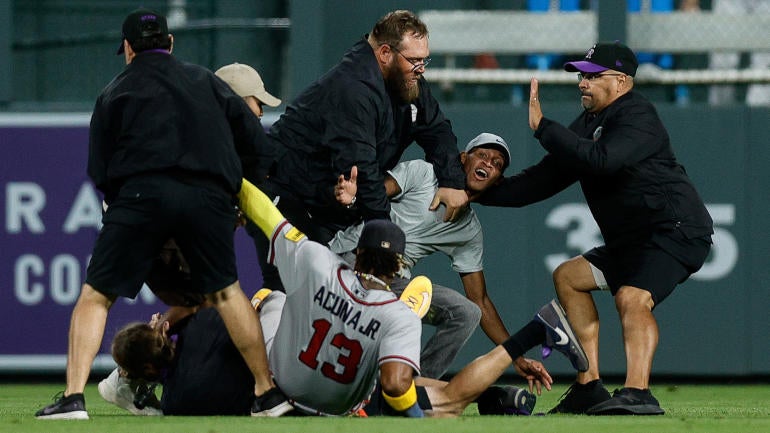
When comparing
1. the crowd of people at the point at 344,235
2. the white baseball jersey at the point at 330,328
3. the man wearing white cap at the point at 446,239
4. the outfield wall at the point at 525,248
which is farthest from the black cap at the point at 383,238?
the outfield wall at the point at 525,248

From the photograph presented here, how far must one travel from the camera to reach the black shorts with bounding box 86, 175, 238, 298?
636cm

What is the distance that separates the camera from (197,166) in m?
6.40

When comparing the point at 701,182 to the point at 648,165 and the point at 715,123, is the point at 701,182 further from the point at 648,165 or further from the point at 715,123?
the point at 648,165

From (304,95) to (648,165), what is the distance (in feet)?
5.86

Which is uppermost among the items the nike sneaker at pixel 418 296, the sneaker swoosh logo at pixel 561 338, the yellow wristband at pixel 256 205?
the yellow wristband at pixel 256 205

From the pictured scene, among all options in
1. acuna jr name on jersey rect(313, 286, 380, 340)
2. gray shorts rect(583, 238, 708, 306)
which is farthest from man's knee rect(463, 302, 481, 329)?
acuna jr name on jersey rect(313, 286, 380, 340)

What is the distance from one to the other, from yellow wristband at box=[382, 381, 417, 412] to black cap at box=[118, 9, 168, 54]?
1911 millimetres

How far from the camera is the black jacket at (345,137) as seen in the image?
7156 millimetres

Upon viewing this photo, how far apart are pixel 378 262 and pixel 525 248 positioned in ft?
13.8

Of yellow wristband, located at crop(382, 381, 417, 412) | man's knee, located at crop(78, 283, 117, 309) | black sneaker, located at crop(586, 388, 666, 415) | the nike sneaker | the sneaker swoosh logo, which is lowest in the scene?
black sneaker, located at crop(586, 388, 666, 415)

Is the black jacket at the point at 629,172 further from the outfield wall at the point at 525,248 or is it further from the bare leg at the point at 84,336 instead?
the outfield wall at the point at 525,248

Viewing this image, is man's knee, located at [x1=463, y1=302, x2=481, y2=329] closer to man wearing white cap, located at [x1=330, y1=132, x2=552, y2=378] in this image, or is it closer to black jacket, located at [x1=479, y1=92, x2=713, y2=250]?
man wearing white cap, located at [x1=330, y1=132, x2=552, y2=378]

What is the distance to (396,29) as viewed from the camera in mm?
7363

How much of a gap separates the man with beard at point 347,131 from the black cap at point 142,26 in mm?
1038
